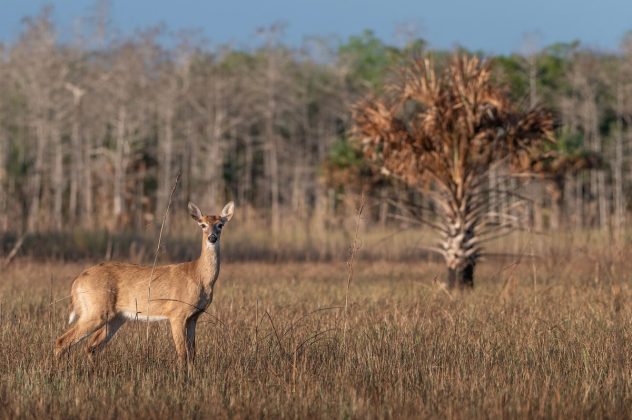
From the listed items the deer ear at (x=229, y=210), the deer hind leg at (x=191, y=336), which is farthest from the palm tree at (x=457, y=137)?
the deer hind leg at (x=191, y=336)

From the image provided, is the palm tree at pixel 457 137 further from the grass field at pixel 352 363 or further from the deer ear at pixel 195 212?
the deer ear at pixel 195 212

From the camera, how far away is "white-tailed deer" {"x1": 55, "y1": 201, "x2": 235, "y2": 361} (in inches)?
329

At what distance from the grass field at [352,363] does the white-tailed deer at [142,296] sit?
19cm

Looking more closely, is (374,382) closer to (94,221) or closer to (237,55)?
(94,221)

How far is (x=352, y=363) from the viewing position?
25.5 ft

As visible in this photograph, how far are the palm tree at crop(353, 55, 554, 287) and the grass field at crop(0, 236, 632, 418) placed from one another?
2.90 metres

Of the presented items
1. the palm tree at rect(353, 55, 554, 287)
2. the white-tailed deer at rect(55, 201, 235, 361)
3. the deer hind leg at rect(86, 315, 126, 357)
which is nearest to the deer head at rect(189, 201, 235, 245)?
the white-tailed deer at rect(55, 201, 235, 361)

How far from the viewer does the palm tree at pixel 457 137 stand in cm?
1501

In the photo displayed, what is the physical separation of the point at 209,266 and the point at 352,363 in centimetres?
163

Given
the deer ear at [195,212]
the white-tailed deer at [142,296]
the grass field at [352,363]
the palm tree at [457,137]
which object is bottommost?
the grass field at [352,363]

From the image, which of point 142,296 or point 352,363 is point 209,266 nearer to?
point 142,296

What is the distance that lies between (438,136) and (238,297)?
466 centimetres

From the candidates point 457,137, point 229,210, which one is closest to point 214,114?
point 457,137

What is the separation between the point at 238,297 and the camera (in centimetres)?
1247
